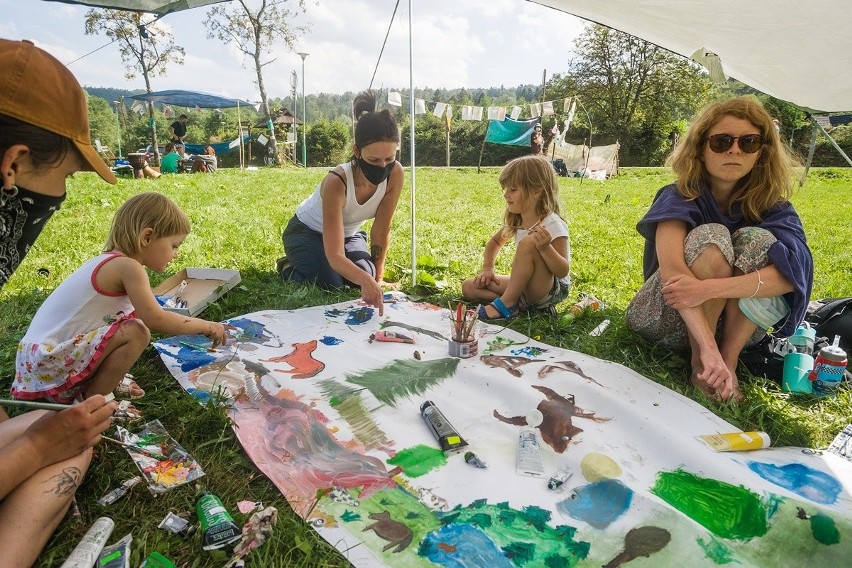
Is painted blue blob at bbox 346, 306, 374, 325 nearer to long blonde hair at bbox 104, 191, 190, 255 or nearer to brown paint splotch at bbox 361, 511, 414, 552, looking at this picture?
long blonde hair at bbox 104, 191, 190, 255

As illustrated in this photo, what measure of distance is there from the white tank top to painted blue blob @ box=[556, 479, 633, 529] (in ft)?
6.60

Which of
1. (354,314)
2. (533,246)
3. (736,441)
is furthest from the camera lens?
(354,314)

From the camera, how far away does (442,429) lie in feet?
5.34

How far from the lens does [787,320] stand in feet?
6.51

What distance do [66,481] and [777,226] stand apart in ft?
7.90

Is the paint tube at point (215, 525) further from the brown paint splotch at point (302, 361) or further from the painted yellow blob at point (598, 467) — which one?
the painted yellow blob at point (598, 467)

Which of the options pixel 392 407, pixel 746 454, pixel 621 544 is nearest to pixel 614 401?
pixel 746 454

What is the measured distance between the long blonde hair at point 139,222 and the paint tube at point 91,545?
2.89ft

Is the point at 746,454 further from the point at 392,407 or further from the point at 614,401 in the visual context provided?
the point at 392,407

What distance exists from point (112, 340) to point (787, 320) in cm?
238

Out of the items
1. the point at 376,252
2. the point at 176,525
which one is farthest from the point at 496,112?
the point at 176,525

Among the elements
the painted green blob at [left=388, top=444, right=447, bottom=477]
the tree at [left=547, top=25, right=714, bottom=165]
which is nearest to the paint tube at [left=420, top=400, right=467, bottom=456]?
the painted green blob at [left=388, top=444, right=447, bottom=477]

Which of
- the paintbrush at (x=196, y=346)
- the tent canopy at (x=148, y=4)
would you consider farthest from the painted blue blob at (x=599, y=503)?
the tent canopy at (x=148, y=4)

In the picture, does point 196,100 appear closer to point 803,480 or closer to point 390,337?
point 390,337
